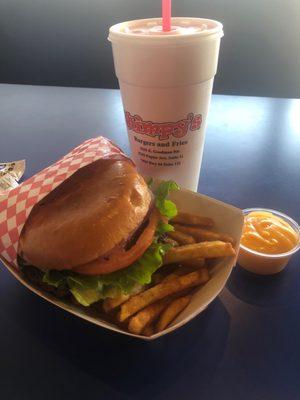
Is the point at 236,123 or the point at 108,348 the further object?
the point at 236,123

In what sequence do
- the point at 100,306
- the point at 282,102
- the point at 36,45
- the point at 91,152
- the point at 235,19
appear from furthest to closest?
the point at 36,45, the point at 235,19, the point at 282,102, the point at 91,152, the point at 100,306

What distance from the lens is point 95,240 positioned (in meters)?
0.90

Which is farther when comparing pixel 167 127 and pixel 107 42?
pixel 107 42

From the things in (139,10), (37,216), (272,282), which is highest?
(139,10)

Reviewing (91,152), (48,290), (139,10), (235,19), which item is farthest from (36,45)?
(48,290)

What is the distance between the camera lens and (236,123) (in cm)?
210

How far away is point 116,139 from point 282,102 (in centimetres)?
116

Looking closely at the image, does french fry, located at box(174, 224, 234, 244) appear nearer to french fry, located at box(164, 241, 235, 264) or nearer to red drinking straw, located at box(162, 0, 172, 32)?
french fry, located at box(164, 241, 235, 264)

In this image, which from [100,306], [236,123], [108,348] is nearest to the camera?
[108,348]

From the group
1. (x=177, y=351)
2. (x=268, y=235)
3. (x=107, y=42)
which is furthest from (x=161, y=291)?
(x=107, y=42)

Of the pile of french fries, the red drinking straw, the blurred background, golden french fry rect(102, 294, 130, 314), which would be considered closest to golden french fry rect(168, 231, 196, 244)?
the pile of french fries

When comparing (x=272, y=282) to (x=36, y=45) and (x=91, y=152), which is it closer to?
(x=91, y=152)

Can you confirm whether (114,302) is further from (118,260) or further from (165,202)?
(165,202)

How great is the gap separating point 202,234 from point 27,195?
21.5 inches
